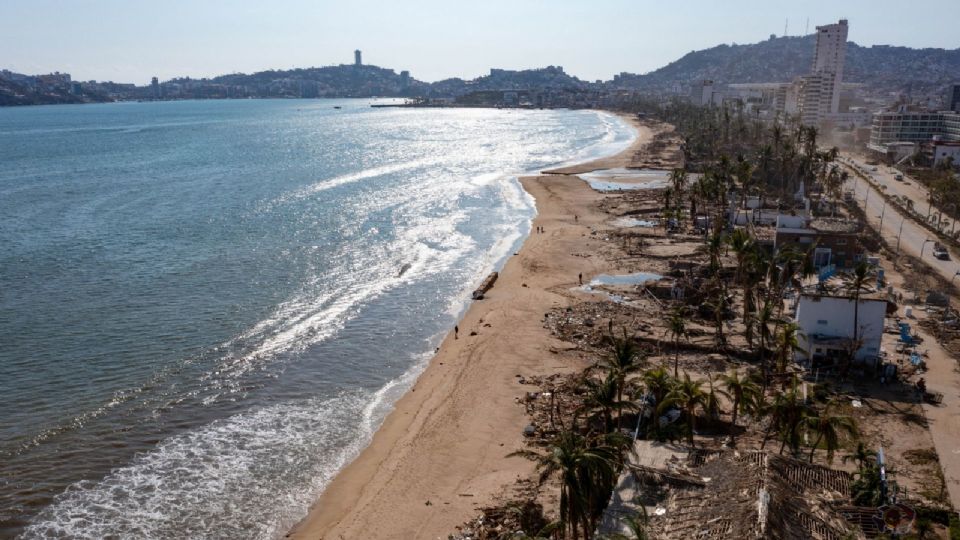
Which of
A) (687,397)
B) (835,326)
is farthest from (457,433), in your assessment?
(835,326)

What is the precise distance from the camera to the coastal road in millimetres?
29812

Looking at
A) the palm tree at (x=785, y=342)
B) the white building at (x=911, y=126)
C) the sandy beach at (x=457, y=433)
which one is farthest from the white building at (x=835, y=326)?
the white building at (x=911, y=126)

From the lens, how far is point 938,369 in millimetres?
38250

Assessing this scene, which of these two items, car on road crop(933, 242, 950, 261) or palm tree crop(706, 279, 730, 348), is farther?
car on road crop(933, 242, 950, 261)

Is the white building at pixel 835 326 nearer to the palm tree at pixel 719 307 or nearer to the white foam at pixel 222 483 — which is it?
the palm tree at pixel 719 307

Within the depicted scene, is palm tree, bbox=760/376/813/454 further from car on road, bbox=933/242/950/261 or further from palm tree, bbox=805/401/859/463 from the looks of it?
car on road, bbox=933/242/950/261

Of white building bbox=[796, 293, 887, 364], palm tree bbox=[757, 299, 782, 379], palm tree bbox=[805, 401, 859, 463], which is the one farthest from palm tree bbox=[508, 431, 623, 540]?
white building bbox=[796, 293, 887, 364]

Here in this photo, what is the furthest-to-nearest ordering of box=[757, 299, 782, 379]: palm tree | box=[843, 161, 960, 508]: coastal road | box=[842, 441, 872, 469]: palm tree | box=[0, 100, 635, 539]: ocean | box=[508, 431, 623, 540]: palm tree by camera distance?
box=[757, 299, 782, 379]: palm tree, box=[0, 100, 635, 539]: ocean, box=[843, 161, 960, 508]: coastal road, box=[842, 441, 872, 469]: palm tree, box=[508, 431, 623, 540]: palm tree

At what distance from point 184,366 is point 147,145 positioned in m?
139

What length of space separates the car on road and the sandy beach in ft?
94.5

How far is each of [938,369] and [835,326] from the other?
5.93m

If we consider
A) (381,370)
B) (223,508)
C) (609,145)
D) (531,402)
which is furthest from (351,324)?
(609,145)

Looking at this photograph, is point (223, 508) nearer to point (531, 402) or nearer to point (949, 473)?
point (531, 402)

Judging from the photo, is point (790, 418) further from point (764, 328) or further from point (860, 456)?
point (764, 328)
